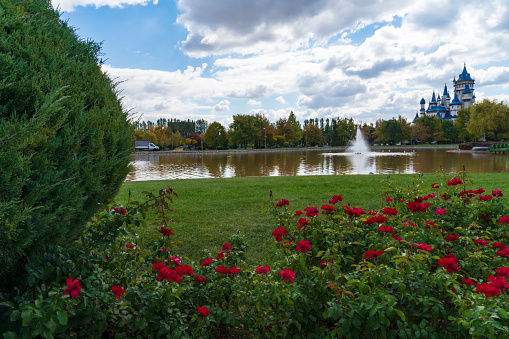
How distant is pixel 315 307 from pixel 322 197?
7.02 meters

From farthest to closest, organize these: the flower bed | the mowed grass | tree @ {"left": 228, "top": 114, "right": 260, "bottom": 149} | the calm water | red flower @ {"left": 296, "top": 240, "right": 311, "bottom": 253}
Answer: tree @ {"left": 228, "top": 114, "right": 260, "bottom": 149}
the calm water
the mowed grass
red flower @ {"left": 296, "top": 240, "right": 311, "bottom": 253}
the flower bed

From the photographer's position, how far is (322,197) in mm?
9250

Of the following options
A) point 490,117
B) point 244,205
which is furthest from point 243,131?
point 244,205

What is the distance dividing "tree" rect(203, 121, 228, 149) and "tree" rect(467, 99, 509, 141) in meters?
52.7

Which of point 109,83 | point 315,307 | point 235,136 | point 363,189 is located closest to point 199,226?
point 109,83

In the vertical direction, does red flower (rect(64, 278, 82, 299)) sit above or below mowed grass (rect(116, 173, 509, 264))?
above

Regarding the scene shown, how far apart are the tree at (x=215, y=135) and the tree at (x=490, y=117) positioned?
52706 millimetres

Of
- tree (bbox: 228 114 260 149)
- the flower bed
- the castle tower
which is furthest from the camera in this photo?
the castle tower

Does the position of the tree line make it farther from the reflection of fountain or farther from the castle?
the castle

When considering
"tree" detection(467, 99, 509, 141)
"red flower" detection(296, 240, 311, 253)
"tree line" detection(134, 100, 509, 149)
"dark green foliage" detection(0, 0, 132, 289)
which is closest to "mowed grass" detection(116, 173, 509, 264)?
"red flower" detection(296, 240, 311, 253)

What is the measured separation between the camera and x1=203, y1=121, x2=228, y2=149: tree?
80.4 meters

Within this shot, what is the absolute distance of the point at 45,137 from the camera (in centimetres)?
221

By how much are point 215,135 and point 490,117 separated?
185 feet

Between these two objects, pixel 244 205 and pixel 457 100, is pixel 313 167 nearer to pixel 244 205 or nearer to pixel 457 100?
pixel 244 205
